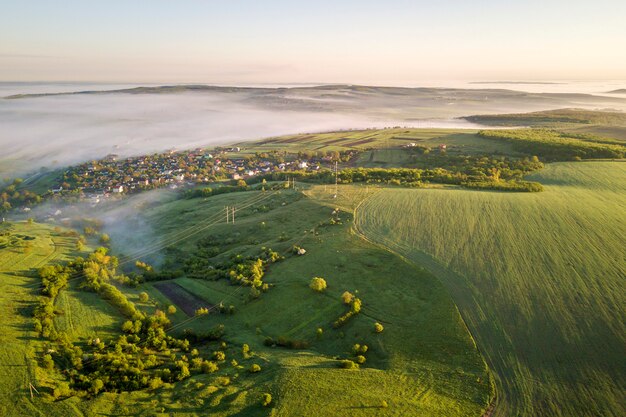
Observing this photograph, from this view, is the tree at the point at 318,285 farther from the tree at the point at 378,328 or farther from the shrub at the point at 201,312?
the shrub at the point at 201,312

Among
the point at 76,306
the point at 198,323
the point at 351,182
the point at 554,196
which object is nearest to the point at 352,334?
the point at 198,323

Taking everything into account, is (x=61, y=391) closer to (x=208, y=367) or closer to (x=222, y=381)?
(x=208, y=367)

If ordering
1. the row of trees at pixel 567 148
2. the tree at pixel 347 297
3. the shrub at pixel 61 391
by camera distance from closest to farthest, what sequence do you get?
the shrub at pixel 61 391 < the tree at pixel 347 297 < the row of trees at pixel 567 148

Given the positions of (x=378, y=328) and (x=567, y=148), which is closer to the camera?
(x=378, y=328)

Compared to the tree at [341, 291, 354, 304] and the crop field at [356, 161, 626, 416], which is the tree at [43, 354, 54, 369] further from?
the crop field at [356, 161, 626, 416]

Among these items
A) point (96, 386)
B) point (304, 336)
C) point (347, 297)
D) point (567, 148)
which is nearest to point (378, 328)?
point (347, 297)

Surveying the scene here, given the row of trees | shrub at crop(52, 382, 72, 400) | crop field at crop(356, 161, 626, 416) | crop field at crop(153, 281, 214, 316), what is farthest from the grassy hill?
the row of trees

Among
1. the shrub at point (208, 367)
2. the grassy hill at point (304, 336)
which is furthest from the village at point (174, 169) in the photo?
the shrub at point (208, 367)
